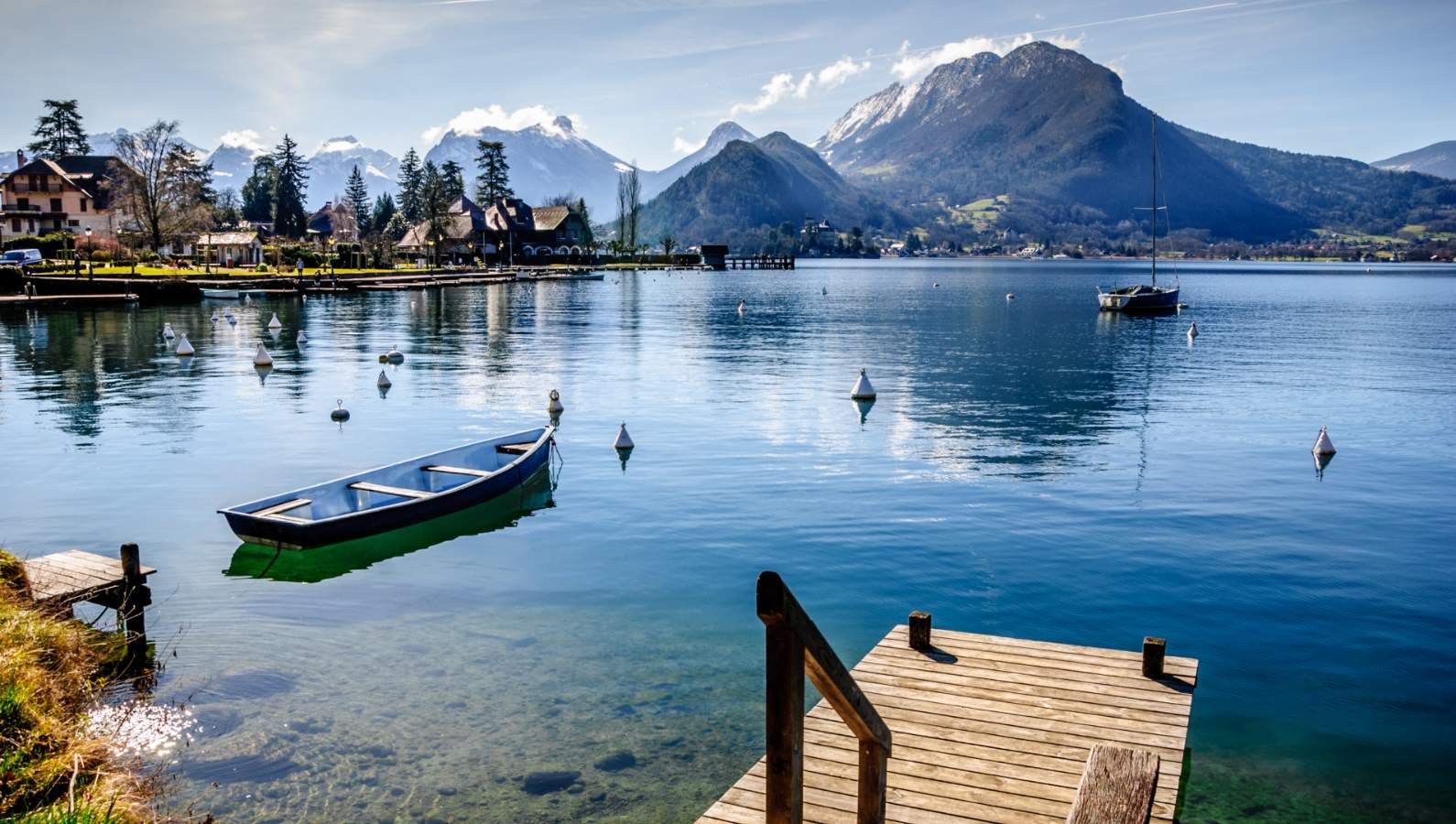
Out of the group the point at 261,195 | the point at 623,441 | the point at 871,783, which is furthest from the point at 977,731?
the point at 261,195

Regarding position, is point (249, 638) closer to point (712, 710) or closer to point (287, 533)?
point (287, 533)

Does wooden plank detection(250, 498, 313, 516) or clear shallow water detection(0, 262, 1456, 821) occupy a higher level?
wooden plank detection(250, 498, 313, 516)

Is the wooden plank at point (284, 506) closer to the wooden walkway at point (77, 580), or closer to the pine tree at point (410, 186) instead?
the wooden walkway at point (77, 580)

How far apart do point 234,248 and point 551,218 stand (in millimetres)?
68750

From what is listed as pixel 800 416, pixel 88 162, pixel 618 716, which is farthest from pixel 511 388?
pixel 88 162

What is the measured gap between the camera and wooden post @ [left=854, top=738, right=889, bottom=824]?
21.1 feet

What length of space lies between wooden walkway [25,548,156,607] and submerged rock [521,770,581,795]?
702 centimetres

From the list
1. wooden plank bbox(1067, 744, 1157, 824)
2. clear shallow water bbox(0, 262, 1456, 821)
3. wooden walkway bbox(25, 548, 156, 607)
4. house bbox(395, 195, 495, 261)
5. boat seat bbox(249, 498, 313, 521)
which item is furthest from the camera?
house bbox(395, 195, 495, 261)

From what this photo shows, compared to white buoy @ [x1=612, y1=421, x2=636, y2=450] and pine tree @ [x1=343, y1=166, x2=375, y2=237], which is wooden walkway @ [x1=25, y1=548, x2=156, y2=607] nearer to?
white buoy @ [x1=612, y1=421, x2=636, y2=450]

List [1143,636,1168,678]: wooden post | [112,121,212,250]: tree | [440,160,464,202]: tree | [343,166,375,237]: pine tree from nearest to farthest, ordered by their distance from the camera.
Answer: [1143,636,1168,678]: wooden post → [112,121,212,250]: tree → [440,160,464,202]: tree → [343,166,375,237]: pine tree

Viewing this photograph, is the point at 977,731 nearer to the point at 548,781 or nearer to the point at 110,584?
the point at 548,781

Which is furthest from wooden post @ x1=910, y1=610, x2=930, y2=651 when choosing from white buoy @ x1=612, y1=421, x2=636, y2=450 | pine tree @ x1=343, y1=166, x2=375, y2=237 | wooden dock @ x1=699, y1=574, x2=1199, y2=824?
pine tree @ x1=343, y1=166, x2=375, y2=237

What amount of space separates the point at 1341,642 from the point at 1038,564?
517cm

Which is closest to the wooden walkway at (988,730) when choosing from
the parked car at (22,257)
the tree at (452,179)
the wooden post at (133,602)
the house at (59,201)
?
the wooden post at (133,602)
